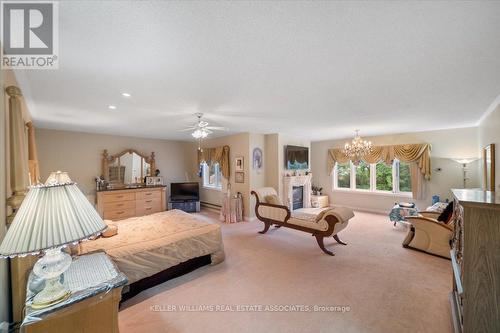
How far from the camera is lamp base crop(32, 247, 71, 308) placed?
113cm

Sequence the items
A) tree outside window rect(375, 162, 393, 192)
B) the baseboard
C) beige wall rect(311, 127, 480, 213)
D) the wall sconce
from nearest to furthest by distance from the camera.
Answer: the baseboard < the wall sconce < beige wall rect(311, 127, 480, 213) < tree outside window rect(375, 162, 393, 192)

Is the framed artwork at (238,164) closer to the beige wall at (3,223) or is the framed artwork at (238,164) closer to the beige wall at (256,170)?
the beige wall at (256,170)

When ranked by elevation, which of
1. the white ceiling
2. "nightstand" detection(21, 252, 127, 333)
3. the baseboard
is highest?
the white ceiling

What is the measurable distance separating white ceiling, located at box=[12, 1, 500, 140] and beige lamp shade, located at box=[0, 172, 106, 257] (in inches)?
40.6

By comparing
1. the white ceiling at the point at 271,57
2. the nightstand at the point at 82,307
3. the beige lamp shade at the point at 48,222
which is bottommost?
the nightstand at the point at 82,307

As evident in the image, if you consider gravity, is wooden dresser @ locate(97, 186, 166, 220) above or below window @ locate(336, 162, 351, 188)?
below

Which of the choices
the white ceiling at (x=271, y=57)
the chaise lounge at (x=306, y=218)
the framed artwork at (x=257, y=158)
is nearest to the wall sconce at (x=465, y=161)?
the white ceiling at (x=271, y=57)

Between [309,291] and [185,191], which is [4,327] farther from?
[185,191]

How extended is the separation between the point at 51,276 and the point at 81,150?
5374 millimetres

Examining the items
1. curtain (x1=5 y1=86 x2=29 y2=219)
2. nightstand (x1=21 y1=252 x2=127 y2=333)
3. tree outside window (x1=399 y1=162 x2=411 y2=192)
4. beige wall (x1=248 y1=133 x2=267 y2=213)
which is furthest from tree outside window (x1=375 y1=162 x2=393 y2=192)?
curtain (x1=5 y1=86 x2=29 y2=219)

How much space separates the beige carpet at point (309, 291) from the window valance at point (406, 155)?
109 inches

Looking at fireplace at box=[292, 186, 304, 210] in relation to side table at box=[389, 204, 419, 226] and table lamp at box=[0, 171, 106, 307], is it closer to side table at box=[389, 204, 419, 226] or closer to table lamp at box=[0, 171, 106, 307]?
side table at box=[389, 204, 419, 226]

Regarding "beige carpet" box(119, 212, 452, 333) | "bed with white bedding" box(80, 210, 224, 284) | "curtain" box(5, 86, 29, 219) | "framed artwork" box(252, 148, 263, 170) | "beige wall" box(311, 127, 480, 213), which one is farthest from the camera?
"framed artwork" box(252, 148, 263, 170)

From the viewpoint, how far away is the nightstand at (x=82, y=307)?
3.52ft
